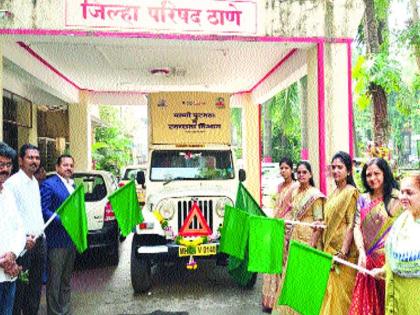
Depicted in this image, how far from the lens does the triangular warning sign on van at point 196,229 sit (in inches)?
245

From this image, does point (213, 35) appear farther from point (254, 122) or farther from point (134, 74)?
point (254, 122)

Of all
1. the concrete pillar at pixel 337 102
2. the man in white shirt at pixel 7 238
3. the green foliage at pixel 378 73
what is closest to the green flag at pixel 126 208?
the man in white shirt at pixel 7 238

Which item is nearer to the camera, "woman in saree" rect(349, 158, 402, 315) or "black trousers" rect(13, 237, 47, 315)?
"woman in saree" rect(349, 158, 402, 315)

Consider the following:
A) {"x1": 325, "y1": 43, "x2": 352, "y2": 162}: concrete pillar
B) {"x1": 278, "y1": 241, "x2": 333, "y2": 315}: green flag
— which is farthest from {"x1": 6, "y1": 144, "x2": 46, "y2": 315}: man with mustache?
{"x1": 325, "y1": 43, "x2": 352, "y2": 162}: concrete pillar

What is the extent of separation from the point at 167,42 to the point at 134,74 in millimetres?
4242

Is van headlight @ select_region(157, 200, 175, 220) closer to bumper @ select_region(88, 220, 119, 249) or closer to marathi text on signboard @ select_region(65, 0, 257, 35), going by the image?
bumper @ select_region(88, 220, 119, 249)

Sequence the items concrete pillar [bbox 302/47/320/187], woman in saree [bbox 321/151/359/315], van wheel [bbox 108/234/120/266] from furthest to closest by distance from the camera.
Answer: van wheel [bbox 108/234/120/266] → concrete pillar [bbox 302/47/320/187] → woman in saree [bbox 321/151/359/315]

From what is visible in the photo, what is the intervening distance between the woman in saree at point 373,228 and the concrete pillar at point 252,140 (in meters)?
9.62

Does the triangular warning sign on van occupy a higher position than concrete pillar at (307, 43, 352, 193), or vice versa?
concrete pillar at (307, 43, 352, 193)

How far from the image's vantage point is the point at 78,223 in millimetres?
4836

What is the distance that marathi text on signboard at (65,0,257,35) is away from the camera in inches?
255

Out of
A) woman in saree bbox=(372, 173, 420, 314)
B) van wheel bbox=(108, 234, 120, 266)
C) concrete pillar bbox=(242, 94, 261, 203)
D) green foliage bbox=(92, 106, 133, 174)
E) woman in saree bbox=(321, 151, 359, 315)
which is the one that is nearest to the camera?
woman in saree bbox=(372, 173, 420, 314)

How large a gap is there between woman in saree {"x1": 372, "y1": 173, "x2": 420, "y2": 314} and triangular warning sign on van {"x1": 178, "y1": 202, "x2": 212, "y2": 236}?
136 inches

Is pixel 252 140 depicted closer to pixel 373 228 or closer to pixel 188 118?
pixel 188 118
